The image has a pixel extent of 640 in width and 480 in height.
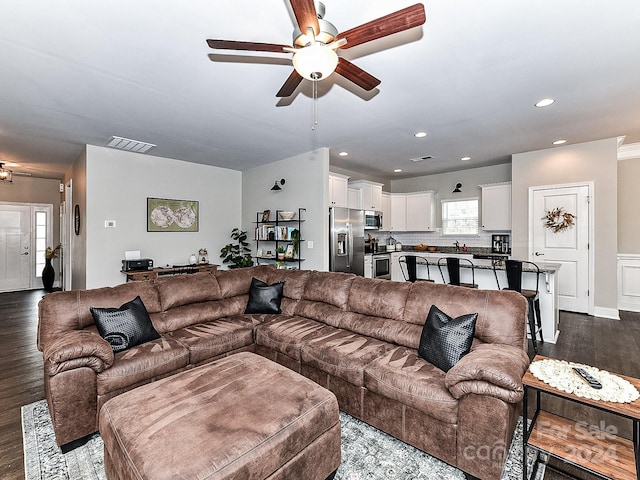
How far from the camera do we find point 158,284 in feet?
10.4

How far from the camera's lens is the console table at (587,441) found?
1.38 metres

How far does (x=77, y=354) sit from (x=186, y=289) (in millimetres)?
1313

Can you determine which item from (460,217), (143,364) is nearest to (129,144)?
(143,364)

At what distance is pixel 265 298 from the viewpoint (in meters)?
3.50

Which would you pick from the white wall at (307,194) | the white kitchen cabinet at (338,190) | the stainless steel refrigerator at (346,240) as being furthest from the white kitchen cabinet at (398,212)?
the white wall at (307,194)

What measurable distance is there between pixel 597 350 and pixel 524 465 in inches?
114

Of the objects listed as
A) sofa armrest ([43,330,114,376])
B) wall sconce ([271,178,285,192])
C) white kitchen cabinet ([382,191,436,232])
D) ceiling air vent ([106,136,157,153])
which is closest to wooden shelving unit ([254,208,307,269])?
wall sconce ([271,178,285,192])

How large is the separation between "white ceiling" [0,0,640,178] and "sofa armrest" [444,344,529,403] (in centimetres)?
218

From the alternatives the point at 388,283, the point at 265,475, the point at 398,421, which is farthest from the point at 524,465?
the point at 388,283

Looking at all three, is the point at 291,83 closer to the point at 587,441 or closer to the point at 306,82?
the point at 306,82

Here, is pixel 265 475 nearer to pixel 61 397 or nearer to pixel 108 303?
pixel 61 397

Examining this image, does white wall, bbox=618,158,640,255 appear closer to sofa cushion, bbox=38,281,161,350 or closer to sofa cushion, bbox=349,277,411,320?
sofa cushion, bbox=349,277,411,320

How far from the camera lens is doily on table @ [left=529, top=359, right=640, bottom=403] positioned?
4.67ft

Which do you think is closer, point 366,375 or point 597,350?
point 366,375
